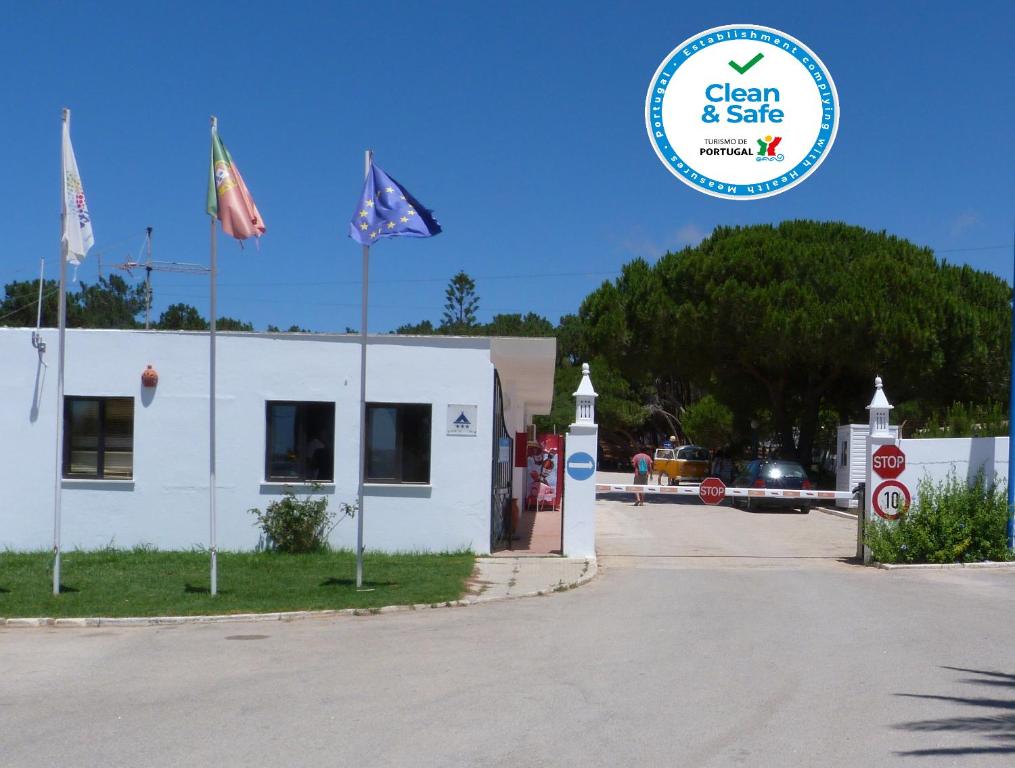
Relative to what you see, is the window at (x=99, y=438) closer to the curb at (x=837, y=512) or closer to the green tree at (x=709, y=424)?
the curb at (x=837, y=512)

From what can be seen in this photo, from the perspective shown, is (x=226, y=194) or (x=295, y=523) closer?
(x=226, y=194)

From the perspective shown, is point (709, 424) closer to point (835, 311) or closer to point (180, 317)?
point (835, 311)

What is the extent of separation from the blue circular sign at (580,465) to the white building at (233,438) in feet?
4.21

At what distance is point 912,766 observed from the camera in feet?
20.3

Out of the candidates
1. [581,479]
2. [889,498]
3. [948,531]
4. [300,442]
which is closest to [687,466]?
[889,498]

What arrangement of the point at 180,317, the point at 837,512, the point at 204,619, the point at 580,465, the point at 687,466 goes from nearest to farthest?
the point at 204,619 < the point at 580,465 < the point at 837,512 < the point at 687,466 < the point at 180,317

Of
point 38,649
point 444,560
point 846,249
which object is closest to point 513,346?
point 444,560

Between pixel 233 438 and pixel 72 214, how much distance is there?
5280 millimetres

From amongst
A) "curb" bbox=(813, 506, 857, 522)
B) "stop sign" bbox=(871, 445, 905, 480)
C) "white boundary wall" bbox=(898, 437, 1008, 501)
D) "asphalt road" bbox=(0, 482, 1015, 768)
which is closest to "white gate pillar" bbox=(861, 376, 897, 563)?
"stop sign" bbox=(871, 445, 905, 480)

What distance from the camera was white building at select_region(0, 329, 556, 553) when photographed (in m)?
17.2

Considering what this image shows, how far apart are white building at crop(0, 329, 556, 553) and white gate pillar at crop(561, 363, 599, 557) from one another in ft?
4.17

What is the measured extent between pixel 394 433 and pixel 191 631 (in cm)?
633

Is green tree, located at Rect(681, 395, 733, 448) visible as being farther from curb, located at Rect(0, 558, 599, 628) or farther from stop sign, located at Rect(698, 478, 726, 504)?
curb, located at Rect(0, 558, 599, 628)

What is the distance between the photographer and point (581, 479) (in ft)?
56.9
